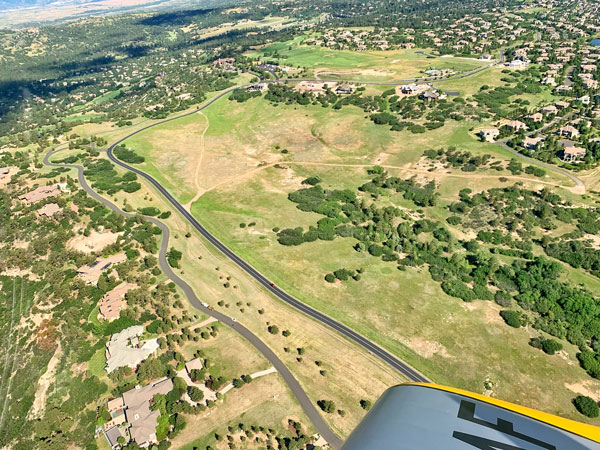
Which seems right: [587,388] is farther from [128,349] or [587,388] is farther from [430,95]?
[430,95]

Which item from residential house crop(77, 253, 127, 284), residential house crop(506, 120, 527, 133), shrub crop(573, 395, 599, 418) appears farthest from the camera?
residential house crop(506, 120, 527, 133)

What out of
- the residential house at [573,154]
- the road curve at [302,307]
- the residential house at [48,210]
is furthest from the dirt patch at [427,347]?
the residential house at [48,210]

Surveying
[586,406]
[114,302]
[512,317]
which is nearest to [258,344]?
[114,302]

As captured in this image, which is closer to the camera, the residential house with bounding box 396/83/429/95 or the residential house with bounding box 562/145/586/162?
the residential house with bounding box 562/145/586/162

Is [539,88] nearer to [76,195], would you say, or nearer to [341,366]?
[341,366]

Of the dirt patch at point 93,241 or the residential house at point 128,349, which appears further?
the dirt patch at point 93,241

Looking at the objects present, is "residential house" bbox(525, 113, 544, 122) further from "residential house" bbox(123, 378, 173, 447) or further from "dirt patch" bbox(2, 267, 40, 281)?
"dirt patch" bbox(2, 267, 40, 281)

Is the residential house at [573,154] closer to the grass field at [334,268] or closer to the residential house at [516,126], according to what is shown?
the grass field at [334,268]

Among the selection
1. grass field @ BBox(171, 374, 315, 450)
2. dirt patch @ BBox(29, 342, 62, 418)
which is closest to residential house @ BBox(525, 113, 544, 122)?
grass field @ BBox(171, 374, 315, 450)
